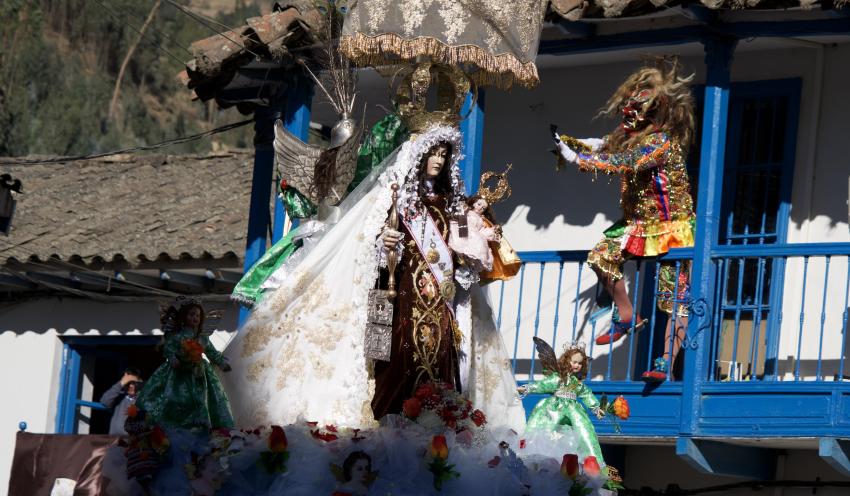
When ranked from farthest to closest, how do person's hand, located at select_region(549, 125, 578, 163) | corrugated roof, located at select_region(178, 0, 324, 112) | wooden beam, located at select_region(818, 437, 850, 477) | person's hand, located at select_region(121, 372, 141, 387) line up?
person's hand, located at select_region(121, 372, 141, 387)
corrugated roof, located at select_region(178, 0, 324, 112)
person's hand, located at select_region(549, 125, 578, 163)
wooden beam, located at select_region(818, 437, 850, 477)

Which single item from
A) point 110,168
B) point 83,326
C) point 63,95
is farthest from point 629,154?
point 63,95

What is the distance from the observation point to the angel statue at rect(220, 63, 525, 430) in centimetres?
1024

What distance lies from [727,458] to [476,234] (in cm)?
350

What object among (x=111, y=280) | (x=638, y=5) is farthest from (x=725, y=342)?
(x=111, y=280)

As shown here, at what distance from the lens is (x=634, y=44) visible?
13.6 metres

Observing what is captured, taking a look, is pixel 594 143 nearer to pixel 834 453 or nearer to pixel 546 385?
pixel 546 385

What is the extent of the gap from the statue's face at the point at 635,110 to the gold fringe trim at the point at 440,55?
2.24m

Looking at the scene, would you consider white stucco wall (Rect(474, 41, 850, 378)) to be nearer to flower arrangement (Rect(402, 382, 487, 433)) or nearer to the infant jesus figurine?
the infant jesus figurine

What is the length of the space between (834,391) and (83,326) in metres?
8.23

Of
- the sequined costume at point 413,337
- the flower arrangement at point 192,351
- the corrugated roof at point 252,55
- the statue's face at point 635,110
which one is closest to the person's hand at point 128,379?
the corrugated roof at point 252,55

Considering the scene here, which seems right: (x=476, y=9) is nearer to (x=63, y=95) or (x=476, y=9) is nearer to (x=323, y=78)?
(x=323, y=78)

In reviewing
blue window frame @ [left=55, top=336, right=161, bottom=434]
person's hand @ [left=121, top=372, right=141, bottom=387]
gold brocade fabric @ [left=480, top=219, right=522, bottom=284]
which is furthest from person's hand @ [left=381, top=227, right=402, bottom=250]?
blue window frame @ [left=55, top=336, right=161, bottom=434]

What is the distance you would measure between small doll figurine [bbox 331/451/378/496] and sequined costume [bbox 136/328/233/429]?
45.1 inches

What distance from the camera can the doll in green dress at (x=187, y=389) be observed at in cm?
1044
